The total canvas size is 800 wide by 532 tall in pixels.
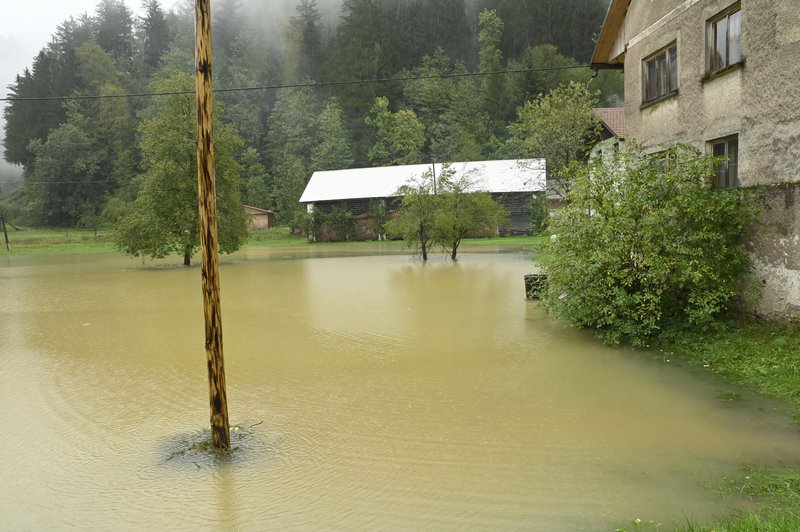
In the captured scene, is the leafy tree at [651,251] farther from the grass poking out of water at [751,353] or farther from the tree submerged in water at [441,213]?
the tree submerged in water at [441,213]

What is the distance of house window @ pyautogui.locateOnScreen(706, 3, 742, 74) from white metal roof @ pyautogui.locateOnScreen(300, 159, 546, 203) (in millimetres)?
32126

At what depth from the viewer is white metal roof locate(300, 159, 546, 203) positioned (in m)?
46.6

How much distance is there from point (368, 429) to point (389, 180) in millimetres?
44453

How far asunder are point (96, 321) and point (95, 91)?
3306 inches

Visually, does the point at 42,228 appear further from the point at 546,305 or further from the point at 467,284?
the point at 546,305

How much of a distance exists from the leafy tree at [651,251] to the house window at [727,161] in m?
0.44

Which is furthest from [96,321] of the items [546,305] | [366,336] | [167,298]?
[546,305]

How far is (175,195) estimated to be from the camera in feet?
103

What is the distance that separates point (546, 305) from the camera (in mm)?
11836

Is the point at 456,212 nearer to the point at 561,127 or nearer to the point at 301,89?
the point at 561,127

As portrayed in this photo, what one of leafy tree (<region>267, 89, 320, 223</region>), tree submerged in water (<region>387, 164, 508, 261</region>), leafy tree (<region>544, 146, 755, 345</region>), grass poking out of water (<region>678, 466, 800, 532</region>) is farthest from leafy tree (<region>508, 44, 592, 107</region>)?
grass poking out of water (<region>678, 466, 800, 532</region>)

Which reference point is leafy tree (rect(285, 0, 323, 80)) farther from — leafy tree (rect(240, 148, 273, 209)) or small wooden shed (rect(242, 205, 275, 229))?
small wooden shed (rect(242, 205, 275, 229))

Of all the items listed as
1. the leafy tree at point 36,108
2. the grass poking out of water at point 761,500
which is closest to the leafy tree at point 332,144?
the leafy tree at point 36,108

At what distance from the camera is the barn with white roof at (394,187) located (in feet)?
153
